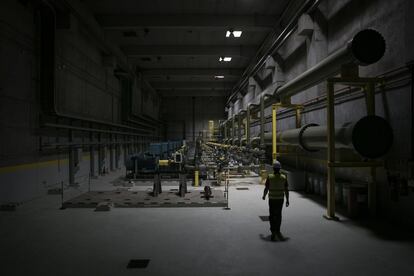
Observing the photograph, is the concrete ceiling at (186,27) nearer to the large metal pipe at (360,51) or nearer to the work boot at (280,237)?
the large metal pipe at (360,51)

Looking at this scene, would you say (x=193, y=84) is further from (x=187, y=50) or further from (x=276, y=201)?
(x=276, y=201)

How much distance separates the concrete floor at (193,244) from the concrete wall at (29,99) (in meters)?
1.61

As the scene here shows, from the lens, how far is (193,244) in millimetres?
5176

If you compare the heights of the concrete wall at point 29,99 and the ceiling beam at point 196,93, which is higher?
the ceiling beam at point 196,93

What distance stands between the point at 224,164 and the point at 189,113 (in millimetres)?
24887

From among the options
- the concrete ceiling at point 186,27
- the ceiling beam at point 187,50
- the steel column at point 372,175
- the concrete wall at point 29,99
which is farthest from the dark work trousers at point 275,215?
the ceiling beam at point 187,50

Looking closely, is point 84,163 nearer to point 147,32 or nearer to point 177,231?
point 147,32

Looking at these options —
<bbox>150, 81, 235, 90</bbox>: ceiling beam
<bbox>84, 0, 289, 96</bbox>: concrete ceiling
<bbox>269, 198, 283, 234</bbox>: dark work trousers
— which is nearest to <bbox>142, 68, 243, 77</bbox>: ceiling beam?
<bbox>84, 0, 289, 96</bbox>: concrete ceiling

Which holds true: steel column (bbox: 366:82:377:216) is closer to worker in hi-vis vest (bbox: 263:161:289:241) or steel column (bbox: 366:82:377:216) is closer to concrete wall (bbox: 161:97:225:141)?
worker in hi-vis vest (bbox: 263:161:289:241)

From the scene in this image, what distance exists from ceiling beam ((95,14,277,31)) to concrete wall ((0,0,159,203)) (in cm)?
137

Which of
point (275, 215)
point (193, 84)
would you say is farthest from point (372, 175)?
point (193, 84)

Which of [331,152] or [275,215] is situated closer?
[275,215]

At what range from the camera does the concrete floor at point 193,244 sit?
4.23 meters

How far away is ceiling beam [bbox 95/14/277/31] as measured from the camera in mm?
13109
